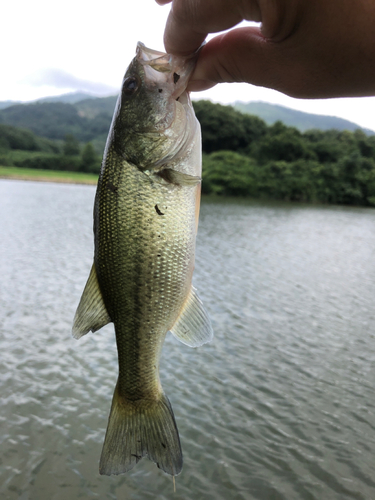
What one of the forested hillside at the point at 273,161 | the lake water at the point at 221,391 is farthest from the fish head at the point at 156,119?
the forested hillside at the point at 273,161

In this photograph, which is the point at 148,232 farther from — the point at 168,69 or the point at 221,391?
the point at 221,391

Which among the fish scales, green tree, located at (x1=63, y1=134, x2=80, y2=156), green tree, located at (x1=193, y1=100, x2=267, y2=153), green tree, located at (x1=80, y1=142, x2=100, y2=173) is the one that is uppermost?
green tree, located at (x1=193, y1=100, x2=267, y2=153)

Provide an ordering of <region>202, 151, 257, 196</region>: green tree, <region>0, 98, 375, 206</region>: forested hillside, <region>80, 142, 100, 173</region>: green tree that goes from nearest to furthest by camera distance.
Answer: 1. <region>202, 151, 257, 196</region>: green tree
2. <region>0, 98, 375, 206</region>: forested hillside
3. <region>80, 142, 100, 173</region>: green tree

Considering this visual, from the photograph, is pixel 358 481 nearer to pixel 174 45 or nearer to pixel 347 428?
pixel 347 428

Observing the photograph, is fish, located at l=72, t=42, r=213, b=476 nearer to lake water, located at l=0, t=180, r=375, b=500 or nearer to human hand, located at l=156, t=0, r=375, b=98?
human hand, located at l=156, t=0, r=375, b=98

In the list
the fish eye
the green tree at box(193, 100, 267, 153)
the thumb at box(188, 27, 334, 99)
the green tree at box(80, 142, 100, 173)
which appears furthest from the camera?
the green tree at box(80, 142, 100, 173)

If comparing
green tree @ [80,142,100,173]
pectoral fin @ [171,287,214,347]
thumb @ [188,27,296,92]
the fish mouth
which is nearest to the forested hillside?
green tree @ [80,142,100,173]

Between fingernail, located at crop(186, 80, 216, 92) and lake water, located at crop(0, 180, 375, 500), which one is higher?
fingernail, located at crop(186, 80, 216, 92)
